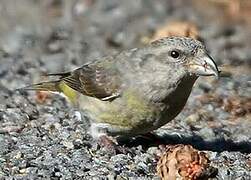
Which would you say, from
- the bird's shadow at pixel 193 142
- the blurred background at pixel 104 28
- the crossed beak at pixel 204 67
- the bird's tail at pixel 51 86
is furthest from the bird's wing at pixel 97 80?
the blurred background at pixel 104 28

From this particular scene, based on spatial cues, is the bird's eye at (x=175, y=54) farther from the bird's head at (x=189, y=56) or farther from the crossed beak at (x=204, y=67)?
the crossed beak at (x=204, y=67)

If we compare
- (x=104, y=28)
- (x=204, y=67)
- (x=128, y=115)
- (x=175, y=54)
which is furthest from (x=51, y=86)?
(x=104, y=28)

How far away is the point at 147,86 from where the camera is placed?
21.0 ft

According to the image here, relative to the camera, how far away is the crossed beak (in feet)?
20.3

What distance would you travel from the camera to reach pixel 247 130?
745cm

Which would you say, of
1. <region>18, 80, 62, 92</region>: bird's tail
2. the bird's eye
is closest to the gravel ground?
<region>18, 80, 62, 92</region>: bird's tail

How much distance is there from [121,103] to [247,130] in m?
1.45

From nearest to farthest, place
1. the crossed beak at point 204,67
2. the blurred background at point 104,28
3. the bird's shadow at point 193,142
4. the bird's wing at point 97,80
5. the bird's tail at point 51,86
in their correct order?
1. the crossed beak at point 204,67
2. the bird's wing at point 97,80
3. the bird's shadow at point 193,142
4. the bird's tail at point 51,86
5. the blurred background at point 104,28

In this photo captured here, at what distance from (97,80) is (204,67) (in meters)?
1.06

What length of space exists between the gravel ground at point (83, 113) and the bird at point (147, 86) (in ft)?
0.71

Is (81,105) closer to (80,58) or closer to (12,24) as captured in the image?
(80,58)

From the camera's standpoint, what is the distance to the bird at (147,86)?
A: 628 cm

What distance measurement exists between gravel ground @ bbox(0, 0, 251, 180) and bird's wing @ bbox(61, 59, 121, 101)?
0.79 feet

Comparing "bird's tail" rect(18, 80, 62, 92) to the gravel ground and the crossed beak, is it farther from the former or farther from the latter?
the crossed beak
